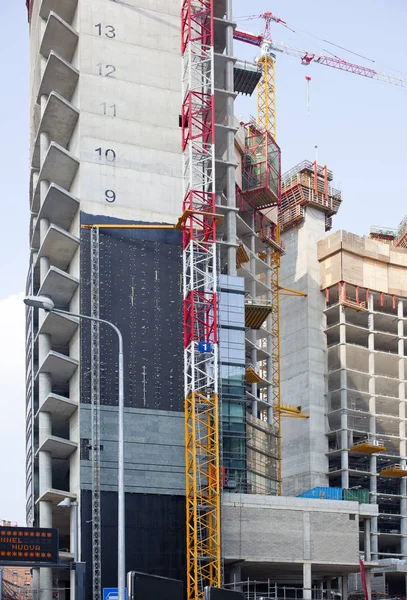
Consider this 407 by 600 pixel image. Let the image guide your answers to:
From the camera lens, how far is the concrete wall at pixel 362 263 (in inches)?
5640

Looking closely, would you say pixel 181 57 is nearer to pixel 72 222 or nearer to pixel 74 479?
pixel 72 222

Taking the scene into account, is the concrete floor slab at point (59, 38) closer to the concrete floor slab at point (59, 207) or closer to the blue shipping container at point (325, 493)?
the concrete floor slab at point (59, 207)

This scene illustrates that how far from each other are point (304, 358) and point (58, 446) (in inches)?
2439

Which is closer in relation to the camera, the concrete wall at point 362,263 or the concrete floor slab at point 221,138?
the concrete floor slab at point 221,138

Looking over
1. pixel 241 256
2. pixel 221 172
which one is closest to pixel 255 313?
pixel 241 256

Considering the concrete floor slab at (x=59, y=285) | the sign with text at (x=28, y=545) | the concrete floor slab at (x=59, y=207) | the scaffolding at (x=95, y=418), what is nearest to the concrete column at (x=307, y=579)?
the scaffolding at (x=95, y=418)

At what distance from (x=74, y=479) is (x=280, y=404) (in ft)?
184

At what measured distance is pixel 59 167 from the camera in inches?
3701

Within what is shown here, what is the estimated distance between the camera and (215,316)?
88.1 m

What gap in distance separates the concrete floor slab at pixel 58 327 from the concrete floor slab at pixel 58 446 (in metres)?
10.1

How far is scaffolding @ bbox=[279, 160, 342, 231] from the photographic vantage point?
150 metres

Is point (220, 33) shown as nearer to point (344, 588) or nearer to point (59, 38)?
point (59, 38)

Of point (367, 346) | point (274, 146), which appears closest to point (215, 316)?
point (274, 146)

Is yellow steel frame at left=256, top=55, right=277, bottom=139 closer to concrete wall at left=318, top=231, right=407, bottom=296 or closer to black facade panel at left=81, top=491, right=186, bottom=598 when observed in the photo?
concrete wall at left=318, top=231, right=407, bottom=296
